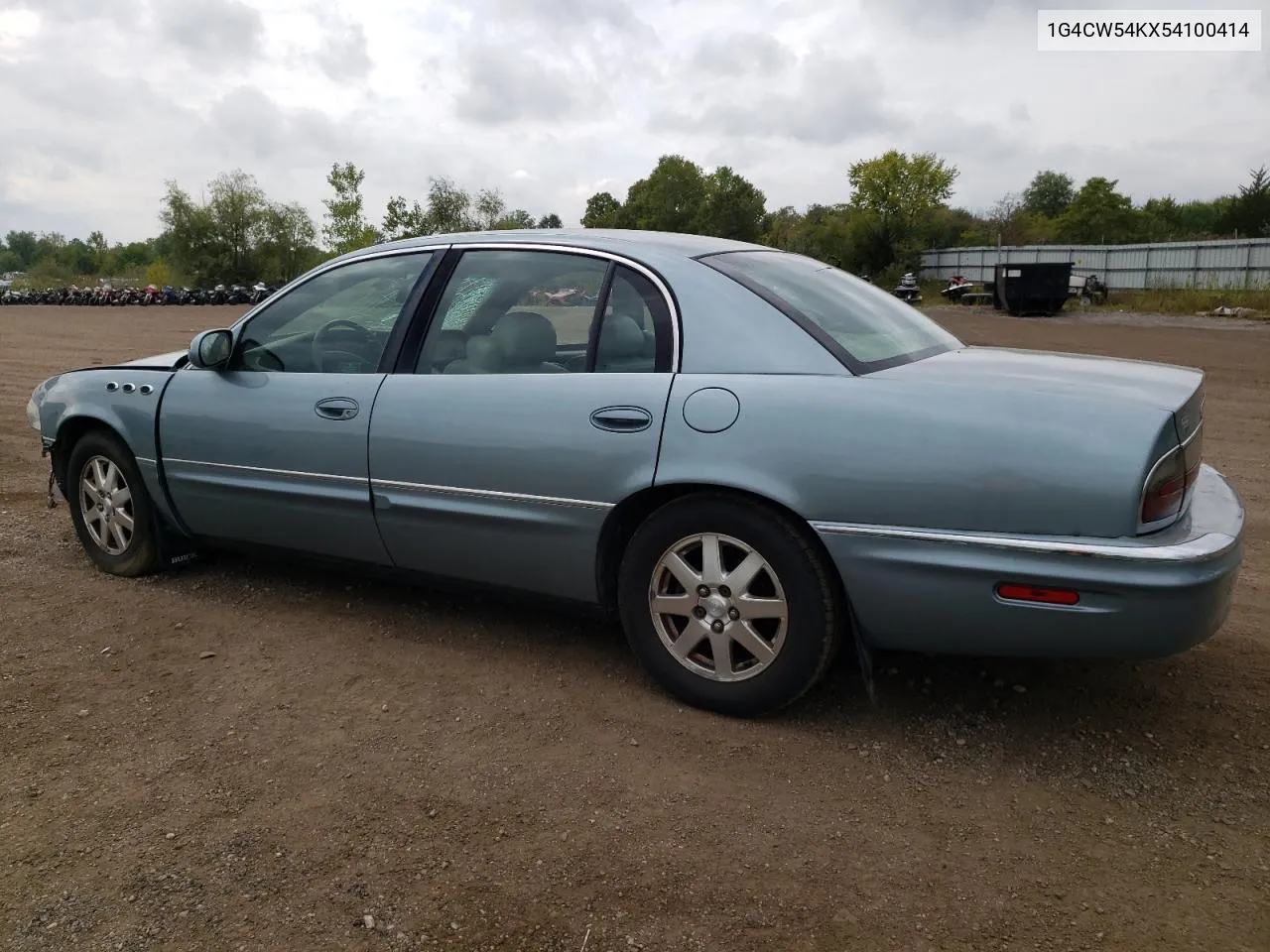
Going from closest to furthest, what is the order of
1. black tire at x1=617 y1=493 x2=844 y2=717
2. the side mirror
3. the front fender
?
black tire at x1=617 y1=493 x2=844 y2=717 → the side mirror → the front fender

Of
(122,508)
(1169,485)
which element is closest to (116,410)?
(122,508)

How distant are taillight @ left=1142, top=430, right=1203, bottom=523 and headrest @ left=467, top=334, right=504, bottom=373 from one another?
6.87ft

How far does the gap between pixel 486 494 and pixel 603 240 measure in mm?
1003

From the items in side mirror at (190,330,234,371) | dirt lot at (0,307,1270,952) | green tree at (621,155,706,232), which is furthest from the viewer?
green tree at (621,155,706,232)

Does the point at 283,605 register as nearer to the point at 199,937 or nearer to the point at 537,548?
the point at 537,548

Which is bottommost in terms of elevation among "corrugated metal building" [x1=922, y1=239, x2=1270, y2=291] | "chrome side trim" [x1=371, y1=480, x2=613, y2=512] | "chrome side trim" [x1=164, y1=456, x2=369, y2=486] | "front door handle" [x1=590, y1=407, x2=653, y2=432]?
"chrome side trim" [x1=371, y1=480, x2=613, y2=512]

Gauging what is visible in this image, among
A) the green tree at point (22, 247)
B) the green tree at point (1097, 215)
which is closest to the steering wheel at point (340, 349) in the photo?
the green tree at point (1097, 215)

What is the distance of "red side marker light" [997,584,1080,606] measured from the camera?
2.61m

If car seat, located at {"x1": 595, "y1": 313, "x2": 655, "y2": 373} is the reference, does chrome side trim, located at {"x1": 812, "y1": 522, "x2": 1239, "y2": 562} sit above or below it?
below

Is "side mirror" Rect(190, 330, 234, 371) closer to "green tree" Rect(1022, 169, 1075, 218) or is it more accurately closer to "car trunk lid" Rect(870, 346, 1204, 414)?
"car trunk lid" Rect(870, 346, 1204, 414)

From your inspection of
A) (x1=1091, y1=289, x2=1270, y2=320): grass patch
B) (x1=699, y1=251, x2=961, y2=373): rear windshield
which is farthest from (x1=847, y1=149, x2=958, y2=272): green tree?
(x1=699, y1=251, x2=961, y2=373): rear windshield

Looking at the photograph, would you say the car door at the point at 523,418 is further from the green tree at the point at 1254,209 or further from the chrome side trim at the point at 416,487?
the green tree at the point at 1254,209

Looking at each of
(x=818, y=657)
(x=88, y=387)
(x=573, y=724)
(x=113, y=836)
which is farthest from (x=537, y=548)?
(x=88, y=387)

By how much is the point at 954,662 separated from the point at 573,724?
140 centimetres
